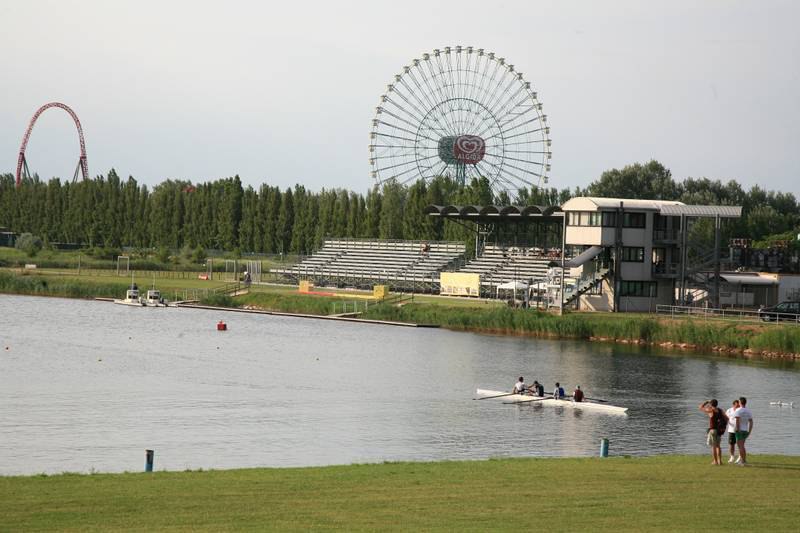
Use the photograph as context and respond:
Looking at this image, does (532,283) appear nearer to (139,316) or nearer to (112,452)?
(139,316)

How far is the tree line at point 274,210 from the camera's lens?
142 meters

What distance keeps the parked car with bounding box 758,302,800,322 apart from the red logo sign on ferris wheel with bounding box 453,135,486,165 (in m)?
51.3

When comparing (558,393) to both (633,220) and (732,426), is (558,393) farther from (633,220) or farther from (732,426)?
(633,220)

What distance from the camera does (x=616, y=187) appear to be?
532 ft

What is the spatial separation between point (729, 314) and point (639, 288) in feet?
Result: 30.4

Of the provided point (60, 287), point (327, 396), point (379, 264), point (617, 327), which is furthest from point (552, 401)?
point (60, 287)

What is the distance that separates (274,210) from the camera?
158 meters

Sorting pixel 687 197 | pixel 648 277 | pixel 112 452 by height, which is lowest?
pixel 112 452

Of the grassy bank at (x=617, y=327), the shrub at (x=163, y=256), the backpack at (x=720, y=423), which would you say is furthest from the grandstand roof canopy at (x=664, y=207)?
the shrub at (x=163, y=256)

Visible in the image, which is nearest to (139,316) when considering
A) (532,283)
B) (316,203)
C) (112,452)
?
(532,283)

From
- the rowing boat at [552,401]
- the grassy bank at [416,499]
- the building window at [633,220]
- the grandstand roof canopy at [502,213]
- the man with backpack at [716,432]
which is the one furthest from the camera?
the grandstand roof canopy at [502,213]

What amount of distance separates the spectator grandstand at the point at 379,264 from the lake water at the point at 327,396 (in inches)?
1073

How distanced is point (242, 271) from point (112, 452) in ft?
364

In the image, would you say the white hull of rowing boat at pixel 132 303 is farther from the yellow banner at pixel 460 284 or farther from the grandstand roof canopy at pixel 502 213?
the yellow banner at pixel 460 284
